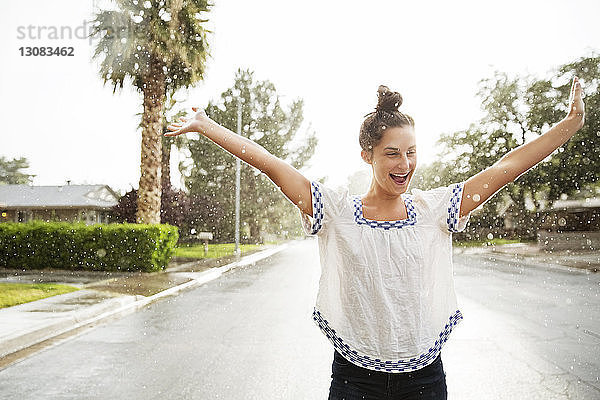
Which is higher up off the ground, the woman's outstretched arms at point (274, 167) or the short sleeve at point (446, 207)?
the woman's outstretched arms at point (274, 167)

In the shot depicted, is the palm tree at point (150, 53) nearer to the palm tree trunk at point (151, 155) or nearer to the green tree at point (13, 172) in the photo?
the palm tree trunk at point (151, 155)

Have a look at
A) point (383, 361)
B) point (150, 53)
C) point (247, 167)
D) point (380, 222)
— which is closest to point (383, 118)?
point (380, 222)

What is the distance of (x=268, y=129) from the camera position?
50844 mm

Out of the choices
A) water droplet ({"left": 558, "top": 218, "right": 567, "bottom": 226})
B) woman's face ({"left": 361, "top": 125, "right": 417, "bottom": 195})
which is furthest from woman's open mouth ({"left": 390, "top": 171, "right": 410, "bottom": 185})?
water droplet ({"left": 558, "top": 218, "right": 567, "bottom": 226})

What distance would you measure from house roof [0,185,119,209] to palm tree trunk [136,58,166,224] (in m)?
34.7

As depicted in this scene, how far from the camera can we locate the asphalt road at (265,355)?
211 inches

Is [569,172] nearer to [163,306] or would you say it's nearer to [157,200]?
[157,200]

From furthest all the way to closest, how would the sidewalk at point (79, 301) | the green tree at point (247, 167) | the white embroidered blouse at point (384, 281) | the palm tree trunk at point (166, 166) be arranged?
the green tree at point (247, 167), the palm tree trunk at point (166, 166), the sidewalk at point (79, 301), the white embroidered blouse at point (384, 281)

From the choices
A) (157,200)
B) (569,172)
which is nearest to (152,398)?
(157,200)

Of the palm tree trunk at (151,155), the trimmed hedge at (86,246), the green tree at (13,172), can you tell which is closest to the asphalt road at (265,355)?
the trimmed hedge at (86,246)

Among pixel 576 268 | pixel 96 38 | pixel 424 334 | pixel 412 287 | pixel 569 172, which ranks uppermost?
pixel 96 38

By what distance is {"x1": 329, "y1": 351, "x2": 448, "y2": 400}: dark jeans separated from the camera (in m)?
2.04

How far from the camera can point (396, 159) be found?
204cm

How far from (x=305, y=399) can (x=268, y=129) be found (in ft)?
153
